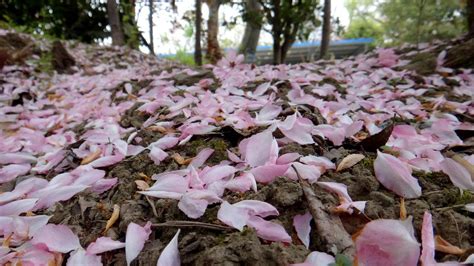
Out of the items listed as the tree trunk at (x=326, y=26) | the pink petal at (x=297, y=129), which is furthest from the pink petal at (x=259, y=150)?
the tree trunk at (x=326, y=26)

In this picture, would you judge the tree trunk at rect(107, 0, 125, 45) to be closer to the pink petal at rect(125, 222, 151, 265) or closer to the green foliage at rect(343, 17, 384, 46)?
the pink petal at rect(125, 222, 151, 265)

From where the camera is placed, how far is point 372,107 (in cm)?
168

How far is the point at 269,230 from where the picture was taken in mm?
716

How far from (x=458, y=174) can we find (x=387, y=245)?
0.38 m

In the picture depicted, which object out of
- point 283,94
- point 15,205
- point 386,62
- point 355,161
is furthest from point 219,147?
point 386,62

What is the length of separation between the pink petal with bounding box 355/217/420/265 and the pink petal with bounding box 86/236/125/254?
49cm

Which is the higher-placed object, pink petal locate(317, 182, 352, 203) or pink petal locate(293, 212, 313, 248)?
pink petal locate(317, 182, 352, 203)

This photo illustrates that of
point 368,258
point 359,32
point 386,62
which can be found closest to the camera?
point 368,258

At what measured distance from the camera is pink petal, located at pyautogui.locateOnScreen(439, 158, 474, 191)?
2.80ft

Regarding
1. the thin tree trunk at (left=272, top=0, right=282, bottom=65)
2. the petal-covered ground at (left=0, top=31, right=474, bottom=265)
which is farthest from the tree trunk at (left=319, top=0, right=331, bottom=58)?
the petal-covered ground at (left=0, top=31, right=474, bottom=265)

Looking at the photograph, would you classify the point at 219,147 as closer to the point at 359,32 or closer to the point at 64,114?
the point at 64,114

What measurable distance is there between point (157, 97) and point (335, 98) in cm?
93

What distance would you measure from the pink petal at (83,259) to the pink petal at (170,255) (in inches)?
5.8

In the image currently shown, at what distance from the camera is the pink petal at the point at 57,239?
78 cm
